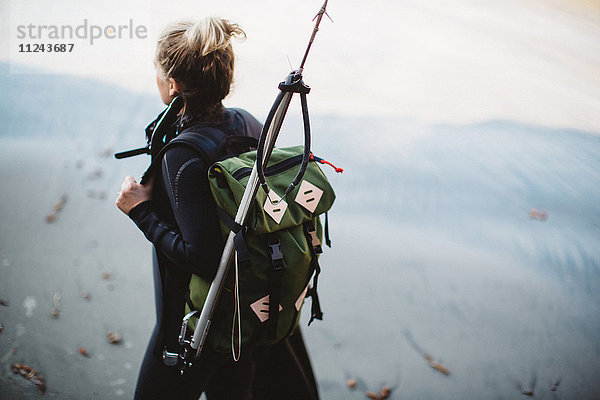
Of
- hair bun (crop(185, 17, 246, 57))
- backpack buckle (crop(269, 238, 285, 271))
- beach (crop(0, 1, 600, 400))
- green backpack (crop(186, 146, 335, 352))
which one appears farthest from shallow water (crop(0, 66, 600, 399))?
hair bun (crop(185, 17, 246, 57))

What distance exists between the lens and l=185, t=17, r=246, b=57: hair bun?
43.6 inches

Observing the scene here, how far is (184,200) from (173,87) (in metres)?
0.35

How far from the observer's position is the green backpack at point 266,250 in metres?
1.07

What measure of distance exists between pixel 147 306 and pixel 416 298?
1.56 meters

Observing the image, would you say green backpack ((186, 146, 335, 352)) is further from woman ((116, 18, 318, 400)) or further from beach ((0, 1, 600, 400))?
beach ((0, 1, 600, 400))

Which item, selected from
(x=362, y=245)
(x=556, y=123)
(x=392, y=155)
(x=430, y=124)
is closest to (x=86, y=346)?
(x=362, y=245)

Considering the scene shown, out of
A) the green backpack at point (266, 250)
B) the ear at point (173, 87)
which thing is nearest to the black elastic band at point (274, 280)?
the green backpack at point (266, 250)

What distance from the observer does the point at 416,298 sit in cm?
249

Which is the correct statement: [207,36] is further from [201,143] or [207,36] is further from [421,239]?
[421,239]

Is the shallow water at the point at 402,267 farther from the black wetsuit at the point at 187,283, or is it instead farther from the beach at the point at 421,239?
the black wetsuit at the point at 187,283

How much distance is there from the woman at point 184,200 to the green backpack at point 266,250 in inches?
2.4

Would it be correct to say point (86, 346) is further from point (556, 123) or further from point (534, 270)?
point (556, 123)

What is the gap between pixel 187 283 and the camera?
1275 millimetres

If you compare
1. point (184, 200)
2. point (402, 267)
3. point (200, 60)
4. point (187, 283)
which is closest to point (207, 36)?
point (200, 60)
